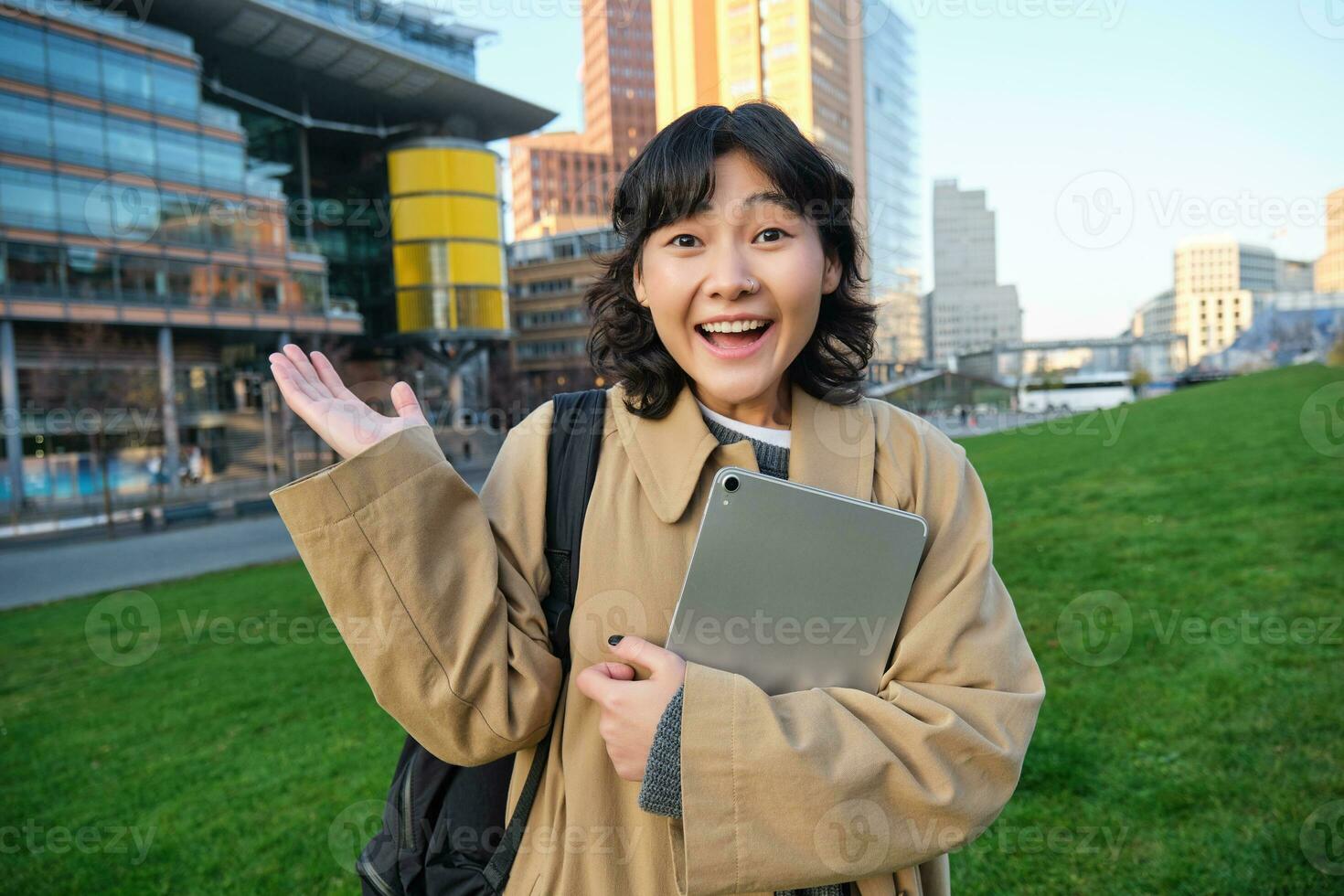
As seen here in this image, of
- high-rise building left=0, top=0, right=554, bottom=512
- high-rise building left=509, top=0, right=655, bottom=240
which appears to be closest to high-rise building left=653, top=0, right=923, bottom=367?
high-rise building left=509, top=0, right=655, bottom=240

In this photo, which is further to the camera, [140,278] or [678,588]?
[140,278]

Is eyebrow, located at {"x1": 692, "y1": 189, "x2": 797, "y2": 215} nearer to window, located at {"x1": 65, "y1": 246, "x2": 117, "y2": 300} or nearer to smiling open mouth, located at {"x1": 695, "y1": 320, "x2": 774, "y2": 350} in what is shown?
smiling open mouth, located at {"x1": 695, "y1": 320, "x2": 774, "y2": 350}

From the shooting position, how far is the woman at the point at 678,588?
1.28 meters

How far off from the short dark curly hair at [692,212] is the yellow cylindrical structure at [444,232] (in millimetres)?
48652

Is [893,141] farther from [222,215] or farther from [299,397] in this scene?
[299,397]

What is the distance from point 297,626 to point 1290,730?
9.09 metres

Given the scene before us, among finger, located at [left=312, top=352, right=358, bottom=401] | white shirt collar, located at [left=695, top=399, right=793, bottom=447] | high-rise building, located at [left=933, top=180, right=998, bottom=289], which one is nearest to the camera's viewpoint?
finger, located at [left=312, top=352, right=358, bottom=401]

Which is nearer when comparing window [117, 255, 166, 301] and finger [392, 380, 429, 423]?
finger [392, 380, 429, 423]

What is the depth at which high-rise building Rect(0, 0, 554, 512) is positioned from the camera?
28797mm

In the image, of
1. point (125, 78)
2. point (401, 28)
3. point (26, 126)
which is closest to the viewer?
point (26, 126)

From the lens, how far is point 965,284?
87.0m

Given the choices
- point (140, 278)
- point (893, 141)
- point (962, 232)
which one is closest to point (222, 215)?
point (140, 278)

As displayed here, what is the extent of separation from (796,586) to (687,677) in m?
0.26

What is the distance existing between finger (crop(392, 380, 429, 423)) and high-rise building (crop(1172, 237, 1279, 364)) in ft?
310
